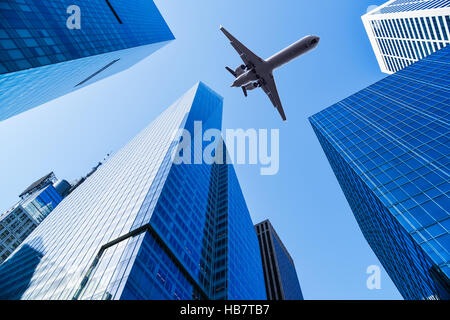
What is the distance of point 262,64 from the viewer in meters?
39.4

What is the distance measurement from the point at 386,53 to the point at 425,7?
132 ft

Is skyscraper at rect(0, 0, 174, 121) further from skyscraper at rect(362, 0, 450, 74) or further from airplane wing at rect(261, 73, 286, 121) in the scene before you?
skyscraper at rect(362, 0, 450, 74)

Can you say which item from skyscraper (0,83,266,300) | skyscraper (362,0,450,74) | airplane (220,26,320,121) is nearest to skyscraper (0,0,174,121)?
skyscraper (0,83,266,300)

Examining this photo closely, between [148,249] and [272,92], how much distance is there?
3123 centimetres

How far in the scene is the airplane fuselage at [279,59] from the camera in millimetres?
35000

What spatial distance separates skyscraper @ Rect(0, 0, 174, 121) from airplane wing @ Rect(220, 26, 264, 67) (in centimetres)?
2884

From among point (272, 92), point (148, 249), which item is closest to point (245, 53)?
point (272, 92)

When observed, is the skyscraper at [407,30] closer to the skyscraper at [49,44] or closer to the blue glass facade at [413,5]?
the blue glass facade at [413,5]

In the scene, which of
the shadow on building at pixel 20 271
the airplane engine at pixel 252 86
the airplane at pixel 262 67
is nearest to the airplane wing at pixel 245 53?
the airplane at pixel 262 67

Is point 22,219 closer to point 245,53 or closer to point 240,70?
point 240,70

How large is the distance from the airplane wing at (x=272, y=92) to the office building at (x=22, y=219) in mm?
104091

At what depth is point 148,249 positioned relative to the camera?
34344 mm

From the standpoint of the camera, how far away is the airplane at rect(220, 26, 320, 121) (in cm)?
3646
